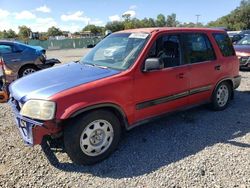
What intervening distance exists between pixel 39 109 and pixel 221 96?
3.88m

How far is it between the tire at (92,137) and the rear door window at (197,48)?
1.92 metres

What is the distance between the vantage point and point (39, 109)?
327 cm

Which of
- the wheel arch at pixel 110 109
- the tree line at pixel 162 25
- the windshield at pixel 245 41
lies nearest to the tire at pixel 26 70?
the wheel arch at pixel 110 109

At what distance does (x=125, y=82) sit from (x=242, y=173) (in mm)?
1906

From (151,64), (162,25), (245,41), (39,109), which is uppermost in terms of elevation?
(162,25)

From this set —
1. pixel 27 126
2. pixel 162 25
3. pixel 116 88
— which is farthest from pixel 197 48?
pixel 162 25

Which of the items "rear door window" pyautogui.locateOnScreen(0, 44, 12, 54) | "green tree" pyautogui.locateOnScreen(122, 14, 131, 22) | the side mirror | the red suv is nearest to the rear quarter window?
the red suv

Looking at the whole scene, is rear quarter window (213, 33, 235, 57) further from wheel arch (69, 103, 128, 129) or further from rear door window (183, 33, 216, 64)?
wheel arch (69, 103, 128, 129)

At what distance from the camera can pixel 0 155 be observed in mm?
3990

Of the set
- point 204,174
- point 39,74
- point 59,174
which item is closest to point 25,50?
point 39,74

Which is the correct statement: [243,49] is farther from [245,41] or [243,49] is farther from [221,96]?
[221,96]

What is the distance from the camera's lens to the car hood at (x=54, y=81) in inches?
135

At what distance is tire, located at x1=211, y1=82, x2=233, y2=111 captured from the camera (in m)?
5.50

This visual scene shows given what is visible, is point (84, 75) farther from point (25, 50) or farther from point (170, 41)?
point (25, 50)
